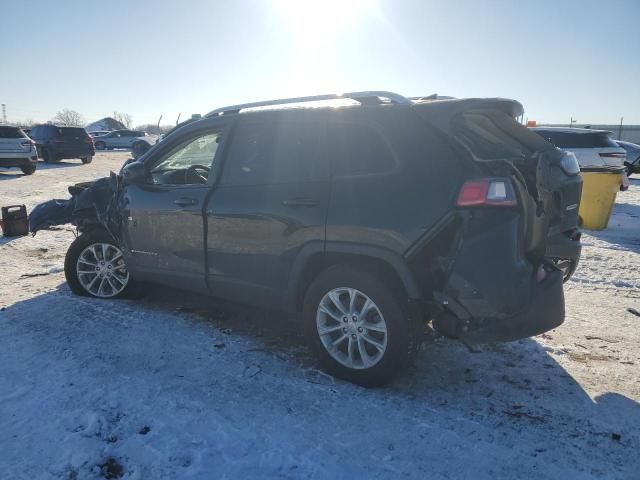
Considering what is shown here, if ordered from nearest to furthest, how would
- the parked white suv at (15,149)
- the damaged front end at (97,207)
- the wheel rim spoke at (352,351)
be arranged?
the wheel rim spoke at (352,351) → the damaged front end at (97,207) → the parked white suv at (15,149)

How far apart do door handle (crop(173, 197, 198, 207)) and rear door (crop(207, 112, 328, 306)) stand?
8.0 inches

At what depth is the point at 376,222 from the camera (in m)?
3.03

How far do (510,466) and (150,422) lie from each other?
1.96 m

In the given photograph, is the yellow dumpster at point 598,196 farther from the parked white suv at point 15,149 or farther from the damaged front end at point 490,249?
the parked white suv at point 15,149

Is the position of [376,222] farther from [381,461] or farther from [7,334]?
[7,334]

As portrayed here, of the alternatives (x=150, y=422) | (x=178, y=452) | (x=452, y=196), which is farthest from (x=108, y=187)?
(x=452, y=196)

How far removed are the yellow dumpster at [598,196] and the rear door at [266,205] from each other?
6.71 meters

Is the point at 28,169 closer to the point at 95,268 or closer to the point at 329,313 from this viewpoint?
the point at 95,268

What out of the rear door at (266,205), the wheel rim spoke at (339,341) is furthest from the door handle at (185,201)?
the wheel rim spoke at (339,341)

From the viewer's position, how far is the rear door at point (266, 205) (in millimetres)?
3373

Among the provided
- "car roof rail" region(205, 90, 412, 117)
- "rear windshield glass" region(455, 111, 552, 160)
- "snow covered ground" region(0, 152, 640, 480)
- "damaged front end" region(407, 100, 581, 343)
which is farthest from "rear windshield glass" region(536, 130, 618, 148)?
"damaged front end" region(407, 100, 581, 343)

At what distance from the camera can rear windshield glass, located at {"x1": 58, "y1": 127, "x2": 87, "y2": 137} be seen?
22.2 meters

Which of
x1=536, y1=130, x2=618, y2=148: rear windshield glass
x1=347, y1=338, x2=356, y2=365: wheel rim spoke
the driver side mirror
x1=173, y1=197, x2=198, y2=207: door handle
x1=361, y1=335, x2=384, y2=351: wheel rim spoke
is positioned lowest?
x1=347, y1=338, x2=356, y2=365: wheel rim spoke

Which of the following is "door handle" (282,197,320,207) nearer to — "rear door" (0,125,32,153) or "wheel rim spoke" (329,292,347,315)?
"wheel rim spoke" (329,292,347,315)
